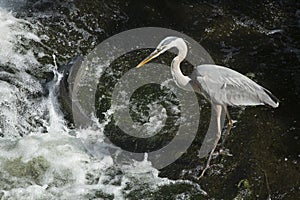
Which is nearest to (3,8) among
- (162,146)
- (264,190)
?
(162,146)

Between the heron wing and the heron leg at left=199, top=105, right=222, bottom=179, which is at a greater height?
the heron wing

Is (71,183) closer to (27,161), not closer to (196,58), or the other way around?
(27,161)

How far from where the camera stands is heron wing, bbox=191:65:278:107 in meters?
4.57

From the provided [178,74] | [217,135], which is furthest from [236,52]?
[217,135]

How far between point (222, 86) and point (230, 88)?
72 millimetres

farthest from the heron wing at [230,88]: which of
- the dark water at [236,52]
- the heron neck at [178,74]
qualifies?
the dark water at [236,52]

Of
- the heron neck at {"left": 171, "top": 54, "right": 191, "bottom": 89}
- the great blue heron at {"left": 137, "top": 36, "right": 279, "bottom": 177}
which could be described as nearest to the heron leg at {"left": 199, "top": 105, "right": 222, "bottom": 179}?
the great blue heron at {"left": 137, "top": 36, "right": 279, "bottom": 177}

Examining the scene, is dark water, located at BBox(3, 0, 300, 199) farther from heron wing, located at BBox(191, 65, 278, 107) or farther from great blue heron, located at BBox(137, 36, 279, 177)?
heron wing, located at BBox(191, 65, 278, 107)

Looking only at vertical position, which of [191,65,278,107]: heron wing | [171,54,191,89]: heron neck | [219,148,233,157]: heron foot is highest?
[171,54,191,89]: heron neck

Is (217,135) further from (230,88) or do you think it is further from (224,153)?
(230,88)

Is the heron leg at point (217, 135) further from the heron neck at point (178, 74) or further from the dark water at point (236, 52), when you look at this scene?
the heron neck at point (178, 74)

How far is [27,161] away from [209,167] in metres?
1.57

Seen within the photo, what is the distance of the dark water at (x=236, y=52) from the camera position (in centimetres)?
448

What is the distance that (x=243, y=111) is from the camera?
16.6 ft
